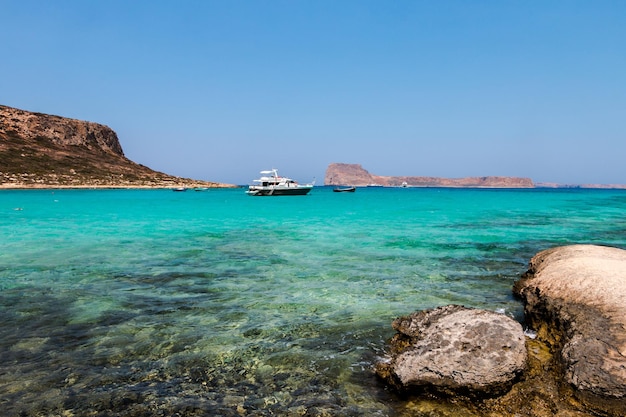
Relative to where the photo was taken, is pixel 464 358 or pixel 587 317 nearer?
pixel 464 358

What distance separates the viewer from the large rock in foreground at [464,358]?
5.61 metres

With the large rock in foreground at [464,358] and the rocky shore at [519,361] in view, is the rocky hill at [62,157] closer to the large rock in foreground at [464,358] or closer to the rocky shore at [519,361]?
the large rock in foreground at [464,358]

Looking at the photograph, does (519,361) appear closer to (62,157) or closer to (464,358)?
(464,358)

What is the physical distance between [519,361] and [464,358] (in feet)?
2.49

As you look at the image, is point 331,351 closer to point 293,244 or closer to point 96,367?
point 96,367

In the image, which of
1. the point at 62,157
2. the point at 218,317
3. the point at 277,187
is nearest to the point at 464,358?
the point at 218,317

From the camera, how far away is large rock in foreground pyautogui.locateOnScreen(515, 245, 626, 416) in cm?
536

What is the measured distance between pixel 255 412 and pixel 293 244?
629 inches

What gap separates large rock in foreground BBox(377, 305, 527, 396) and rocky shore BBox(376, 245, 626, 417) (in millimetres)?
13

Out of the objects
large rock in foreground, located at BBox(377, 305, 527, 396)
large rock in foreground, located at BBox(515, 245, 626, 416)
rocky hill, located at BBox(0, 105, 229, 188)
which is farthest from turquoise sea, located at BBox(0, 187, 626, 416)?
rocky hill, located at BBox(0, 105, 229, 188)

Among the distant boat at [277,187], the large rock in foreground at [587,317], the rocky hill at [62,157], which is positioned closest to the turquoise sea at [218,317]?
the large rock in foreground at [587,317]

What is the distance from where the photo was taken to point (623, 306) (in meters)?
6.45

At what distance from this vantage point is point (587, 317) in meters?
6.62

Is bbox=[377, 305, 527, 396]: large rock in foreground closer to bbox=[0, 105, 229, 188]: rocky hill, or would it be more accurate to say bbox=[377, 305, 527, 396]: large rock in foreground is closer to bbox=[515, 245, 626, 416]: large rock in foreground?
bbox=[515, 245, 626, 416]: large rock in foreground
